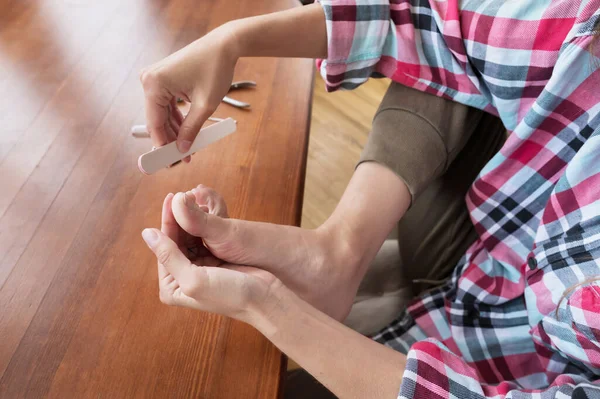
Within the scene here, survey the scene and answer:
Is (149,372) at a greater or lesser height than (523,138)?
lesser

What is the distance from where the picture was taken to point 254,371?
0.37 metres

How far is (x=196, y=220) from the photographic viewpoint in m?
0.41

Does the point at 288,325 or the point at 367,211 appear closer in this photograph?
the point at 288,325

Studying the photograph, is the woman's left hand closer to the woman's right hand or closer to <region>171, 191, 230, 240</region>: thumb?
<region>171, 191, 230, 240</region>: thumb

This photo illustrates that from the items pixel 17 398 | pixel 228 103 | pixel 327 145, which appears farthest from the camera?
pixel 327 145

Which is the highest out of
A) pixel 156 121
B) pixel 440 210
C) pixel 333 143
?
pixel 156 121

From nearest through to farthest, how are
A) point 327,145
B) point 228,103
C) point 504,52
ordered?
point 504,52 < point 228,103 < point 327,145

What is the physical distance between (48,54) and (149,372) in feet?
1.71

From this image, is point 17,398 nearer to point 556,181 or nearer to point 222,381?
point 222,381

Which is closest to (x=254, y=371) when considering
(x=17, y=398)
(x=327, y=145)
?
(x=17, y=398)

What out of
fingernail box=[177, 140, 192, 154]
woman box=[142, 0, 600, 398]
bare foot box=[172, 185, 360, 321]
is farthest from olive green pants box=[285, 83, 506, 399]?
fingernail box=[177, 140, 192, 154]

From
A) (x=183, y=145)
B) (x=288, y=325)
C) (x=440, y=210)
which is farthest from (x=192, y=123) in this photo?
(x=440, y=210)

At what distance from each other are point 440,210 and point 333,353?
30 centimetres

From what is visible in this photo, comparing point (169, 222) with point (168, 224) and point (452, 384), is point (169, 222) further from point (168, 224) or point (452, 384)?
point (452, 384)
